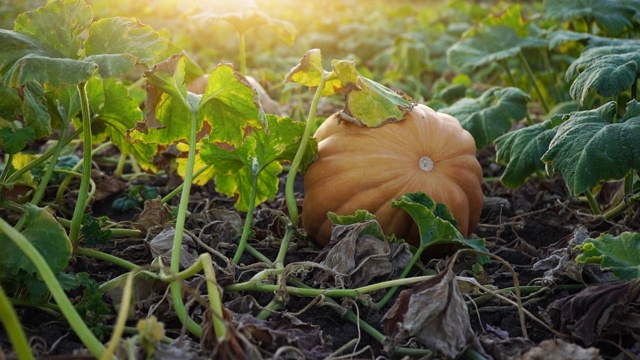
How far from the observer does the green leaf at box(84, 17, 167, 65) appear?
2238 mm

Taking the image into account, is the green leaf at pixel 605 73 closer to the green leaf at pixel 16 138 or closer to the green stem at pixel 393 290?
the green stem at pixel 393 290

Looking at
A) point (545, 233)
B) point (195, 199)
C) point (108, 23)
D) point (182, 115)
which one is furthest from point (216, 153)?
point (545, 233)

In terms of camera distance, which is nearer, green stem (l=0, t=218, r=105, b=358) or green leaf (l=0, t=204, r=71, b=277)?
green stem (l=0, t=218, r=105, b=358)

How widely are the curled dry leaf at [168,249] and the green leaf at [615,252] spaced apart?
1.09m

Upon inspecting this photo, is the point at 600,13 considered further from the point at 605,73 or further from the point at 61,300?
the point at 61,300

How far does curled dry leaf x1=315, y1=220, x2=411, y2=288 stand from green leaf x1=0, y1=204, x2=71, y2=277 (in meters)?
0.72

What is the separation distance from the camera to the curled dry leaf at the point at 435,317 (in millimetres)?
1812

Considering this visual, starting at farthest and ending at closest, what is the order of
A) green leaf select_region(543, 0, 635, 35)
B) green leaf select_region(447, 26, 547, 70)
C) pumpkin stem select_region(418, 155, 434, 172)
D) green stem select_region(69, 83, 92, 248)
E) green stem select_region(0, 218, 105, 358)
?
green leaf select_region(447, 26, 547, 70)
green leaf select_region(543, 0, 635, 35)
pumpkin stem select_region(418, 155, 434, 172)
green stem select_region(69, 83, 92, 248)
green stem select_region(0, 218, 105, 358)

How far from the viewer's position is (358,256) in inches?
89.0

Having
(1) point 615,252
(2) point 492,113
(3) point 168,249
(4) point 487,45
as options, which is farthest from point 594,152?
(4) point 487,45

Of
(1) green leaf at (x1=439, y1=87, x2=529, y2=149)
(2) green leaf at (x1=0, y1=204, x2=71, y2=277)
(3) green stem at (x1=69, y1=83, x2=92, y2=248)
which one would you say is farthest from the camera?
(1) green leaf at (x1=439, y1=87, x2=529, y2=149)

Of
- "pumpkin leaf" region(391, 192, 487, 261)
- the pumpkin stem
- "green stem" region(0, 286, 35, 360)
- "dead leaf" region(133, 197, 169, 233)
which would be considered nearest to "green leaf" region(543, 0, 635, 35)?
the pumpkin stem

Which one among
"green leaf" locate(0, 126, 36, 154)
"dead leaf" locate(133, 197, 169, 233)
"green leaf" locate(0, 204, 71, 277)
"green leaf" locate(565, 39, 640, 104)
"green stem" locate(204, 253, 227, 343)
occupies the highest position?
"green leaf" locate(565, 39, 640, 104)

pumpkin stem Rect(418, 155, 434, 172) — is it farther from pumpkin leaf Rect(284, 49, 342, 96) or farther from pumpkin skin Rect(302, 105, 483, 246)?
pumpkin leaf Rect(284, 49, 342, 96)
